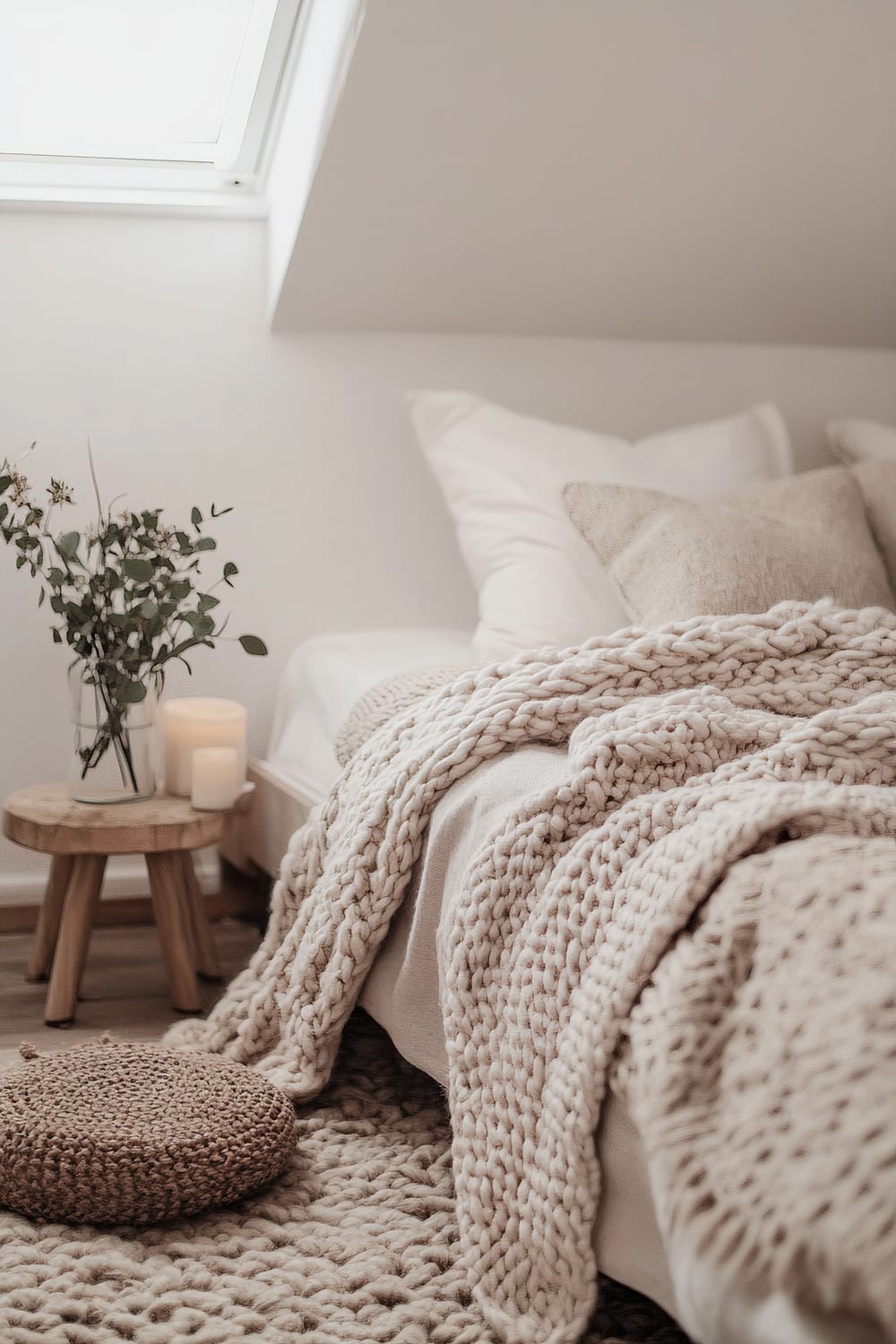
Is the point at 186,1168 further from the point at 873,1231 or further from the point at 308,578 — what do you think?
the point at 308,578

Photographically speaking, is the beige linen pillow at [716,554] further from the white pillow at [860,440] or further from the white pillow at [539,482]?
the white pillow at [860,440]

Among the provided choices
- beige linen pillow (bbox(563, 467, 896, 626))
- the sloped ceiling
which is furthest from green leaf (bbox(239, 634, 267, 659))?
the sloped ceiling

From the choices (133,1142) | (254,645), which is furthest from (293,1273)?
(254,645)

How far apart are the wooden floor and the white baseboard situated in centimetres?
7

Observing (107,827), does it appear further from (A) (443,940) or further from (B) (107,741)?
(A) (443,940)

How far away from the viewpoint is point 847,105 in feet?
6.92

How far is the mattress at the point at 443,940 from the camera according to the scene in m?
0.78

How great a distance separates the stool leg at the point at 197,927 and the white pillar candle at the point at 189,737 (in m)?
0.12

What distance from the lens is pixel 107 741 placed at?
1.88 meters

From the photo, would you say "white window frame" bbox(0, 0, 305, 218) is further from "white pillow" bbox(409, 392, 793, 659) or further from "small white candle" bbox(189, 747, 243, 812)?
"small white candle" bbox(189, 747, 243, 812)

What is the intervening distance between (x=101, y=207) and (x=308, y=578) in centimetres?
74

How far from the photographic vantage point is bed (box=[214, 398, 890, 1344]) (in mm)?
784

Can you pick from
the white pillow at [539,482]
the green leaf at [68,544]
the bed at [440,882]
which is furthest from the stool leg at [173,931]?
the white pillow at [539,482]

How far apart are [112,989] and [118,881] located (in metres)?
0.38
